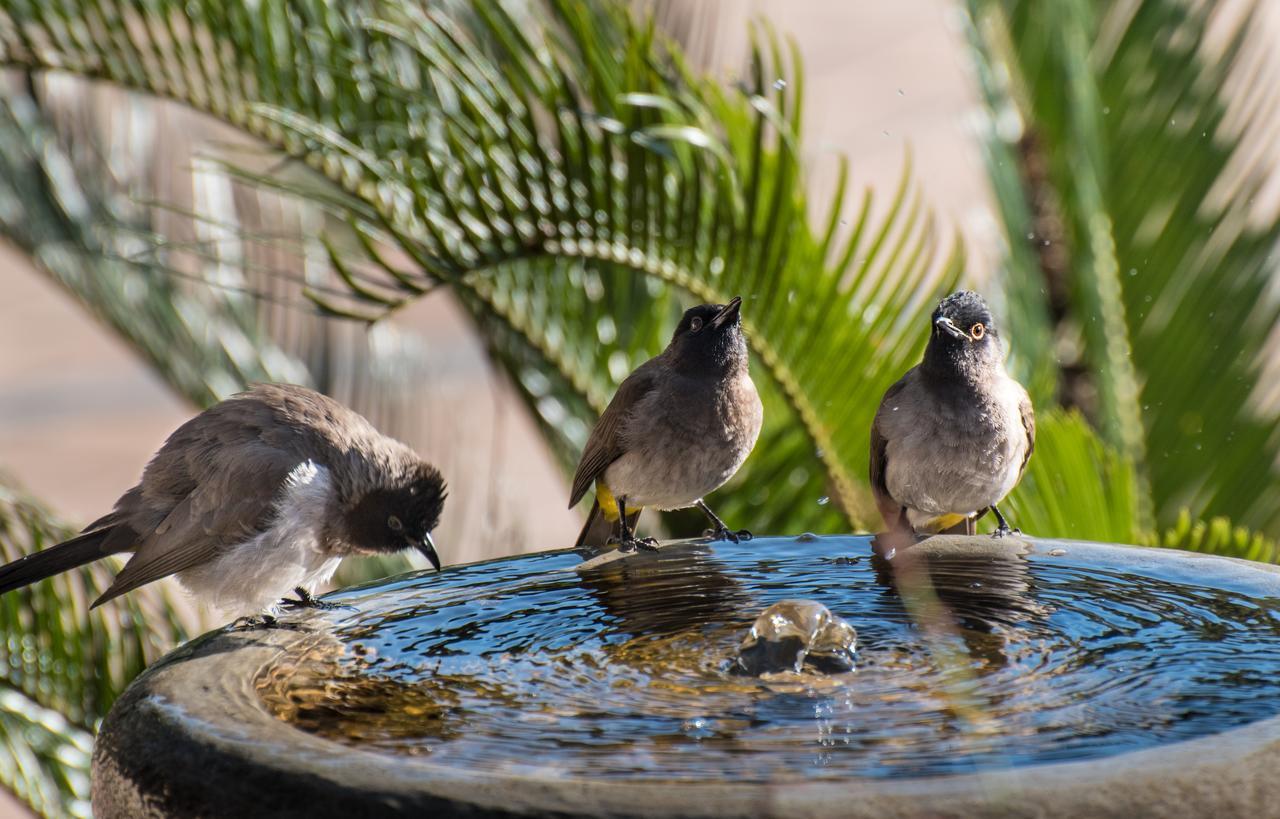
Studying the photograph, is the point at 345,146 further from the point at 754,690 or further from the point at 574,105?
the point at 754,690

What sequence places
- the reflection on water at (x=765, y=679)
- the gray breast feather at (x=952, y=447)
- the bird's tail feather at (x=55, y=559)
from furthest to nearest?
the gray breast feather at (x=952, y=447), the bird's tail feather at (x=55, y=559), the reflection on water at (x=765, y=679)

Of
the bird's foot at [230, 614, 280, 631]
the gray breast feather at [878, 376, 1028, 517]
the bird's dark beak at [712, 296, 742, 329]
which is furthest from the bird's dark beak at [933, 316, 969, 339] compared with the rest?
the bird's foot at [230, 614, 280, 631]

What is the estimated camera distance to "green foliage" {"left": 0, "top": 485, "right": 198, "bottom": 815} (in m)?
3.97

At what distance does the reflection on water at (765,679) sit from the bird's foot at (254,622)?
0.13 m

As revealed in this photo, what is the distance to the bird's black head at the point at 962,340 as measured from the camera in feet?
12.4

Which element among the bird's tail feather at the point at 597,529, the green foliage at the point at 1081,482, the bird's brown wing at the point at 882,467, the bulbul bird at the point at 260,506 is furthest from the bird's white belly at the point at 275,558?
the green foliage at the point at 1081,482

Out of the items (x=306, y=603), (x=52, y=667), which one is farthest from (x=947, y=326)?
(x=52, y=667)

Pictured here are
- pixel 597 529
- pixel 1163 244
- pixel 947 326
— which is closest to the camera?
pixel 947 326

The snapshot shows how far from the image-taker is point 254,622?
3.15 metres

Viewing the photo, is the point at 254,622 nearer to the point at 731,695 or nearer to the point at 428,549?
the point at 428,549

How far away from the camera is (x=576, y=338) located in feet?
15.7

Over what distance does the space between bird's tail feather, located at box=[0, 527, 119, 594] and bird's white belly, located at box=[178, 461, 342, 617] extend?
233 mm

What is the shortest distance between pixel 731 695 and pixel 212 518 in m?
1.43

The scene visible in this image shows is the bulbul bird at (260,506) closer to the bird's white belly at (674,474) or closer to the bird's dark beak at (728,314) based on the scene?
the bird's white belly at (674,474)
